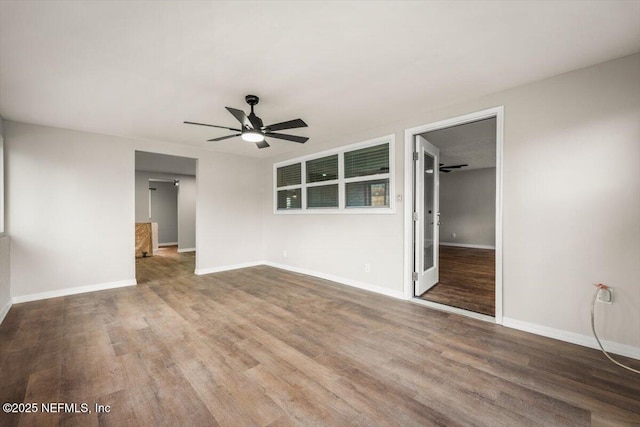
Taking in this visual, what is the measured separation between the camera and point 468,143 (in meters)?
5.18

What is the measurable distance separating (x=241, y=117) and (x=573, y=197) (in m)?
3.18

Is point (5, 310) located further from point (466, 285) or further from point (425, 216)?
point (466, 285)

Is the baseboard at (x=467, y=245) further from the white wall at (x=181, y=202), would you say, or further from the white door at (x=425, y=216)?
the white wall at (x=181, y=202)

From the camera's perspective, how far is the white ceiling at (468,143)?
4.05m

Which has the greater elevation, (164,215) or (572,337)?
(164,215)

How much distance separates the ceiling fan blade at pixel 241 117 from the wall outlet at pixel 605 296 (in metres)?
3.55

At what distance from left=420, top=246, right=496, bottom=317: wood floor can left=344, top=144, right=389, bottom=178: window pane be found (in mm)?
1958

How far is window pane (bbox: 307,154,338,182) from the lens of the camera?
4699 mm

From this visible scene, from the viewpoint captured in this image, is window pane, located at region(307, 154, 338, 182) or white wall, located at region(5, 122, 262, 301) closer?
white wall, located at region(5, 122, 262, 301)

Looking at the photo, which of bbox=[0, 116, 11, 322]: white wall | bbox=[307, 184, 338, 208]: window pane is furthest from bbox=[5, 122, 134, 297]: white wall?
bbox=[307, 184, 338, 208]: window pane

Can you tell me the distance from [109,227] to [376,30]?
4.79 metres

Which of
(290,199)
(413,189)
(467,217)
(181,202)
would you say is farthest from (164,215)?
(467,217)

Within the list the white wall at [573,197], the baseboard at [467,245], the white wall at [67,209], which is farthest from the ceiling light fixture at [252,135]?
the baseboard at [467,245]

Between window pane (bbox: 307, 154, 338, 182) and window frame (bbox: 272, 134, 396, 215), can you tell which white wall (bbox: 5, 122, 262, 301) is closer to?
A: window frame (bbox: 272, 134, 396, 215)
